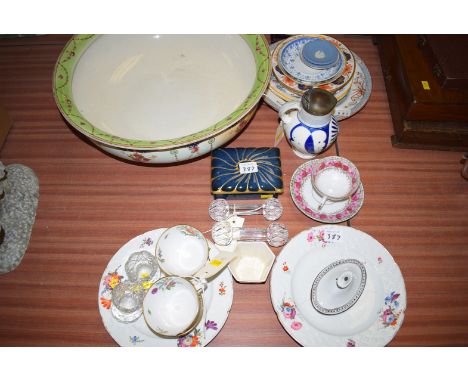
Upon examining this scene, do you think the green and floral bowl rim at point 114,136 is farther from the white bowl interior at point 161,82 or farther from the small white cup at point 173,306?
the small white cup at point 173,306

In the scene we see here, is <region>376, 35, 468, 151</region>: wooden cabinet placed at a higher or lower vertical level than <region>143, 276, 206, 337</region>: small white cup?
higher

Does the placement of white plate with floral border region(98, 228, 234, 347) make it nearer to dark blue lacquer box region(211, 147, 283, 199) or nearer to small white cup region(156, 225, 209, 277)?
small white cup region(156, 225, 209, 277)

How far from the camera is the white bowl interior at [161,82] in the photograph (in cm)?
81

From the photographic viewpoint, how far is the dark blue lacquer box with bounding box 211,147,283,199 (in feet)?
2.64

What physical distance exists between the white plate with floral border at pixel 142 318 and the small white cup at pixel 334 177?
0.29 meters

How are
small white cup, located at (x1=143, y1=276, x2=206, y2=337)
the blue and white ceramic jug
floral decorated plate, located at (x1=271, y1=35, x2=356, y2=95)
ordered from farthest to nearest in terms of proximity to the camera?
floral decorated plate, located at (x1=271, y1=35, x2=356, y2=95), the blue and white ceramic jug, small white cup, located at (x1=143, y1=276, x2=206, y2=337)

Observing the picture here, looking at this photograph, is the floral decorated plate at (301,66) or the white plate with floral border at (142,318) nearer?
the white plate with floral border at (142,318)

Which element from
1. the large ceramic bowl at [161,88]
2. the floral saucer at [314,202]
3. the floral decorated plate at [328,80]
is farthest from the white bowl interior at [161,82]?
the floral saucer at [314,202]

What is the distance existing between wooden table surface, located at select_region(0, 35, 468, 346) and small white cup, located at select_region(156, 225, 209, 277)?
10 centimetres

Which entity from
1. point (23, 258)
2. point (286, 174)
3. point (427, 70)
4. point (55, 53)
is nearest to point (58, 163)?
point (23, 258)

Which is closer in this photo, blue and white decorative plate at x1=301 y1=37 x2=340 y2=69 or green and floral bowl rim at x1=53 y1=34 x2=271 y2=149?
green and floral bowl rim at x1=53 y1=34 x2=271 y2=149

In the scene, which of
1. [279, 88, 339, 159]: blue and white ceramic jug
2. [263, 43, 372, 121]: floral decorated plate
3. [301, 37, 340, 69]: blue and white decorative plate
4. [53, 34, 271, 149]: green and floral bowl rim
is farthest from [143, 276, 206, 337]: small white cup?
[301, 37, 340, 69]: blue and white decorative plate

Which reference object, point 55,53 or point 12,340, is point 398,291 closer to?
point 12,340

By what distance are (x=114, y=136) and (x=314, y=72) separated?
539mm
